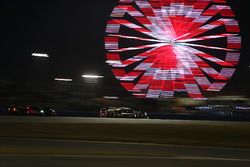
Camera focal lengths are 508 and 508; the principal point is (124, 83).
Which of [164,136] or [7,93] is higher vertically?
[7,93]

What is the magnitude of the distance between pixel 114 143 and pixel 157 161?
224 inches

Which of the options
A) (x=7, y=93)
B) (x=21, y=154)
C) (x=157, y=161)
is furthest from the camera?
(x=7, y=93)

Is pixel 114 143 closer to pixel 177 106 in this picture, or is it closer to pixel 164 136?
pixel 164 136

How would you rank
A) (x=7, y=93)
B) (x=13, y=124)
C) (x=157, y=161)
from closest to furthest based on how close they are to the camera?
(x=157, y=161) < (x=13, y=124) < (x=7, y=93)

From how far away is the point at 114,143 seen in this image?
18.6m

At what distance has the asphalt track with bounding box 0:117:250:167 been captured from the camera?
12.3m

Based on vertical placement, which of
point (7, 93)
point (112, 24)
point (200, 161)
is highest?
point (112, 24)

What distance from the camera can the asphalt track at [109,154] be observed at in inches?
485

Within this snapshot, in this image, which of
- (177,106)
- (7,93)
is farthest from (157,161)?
(7,93)

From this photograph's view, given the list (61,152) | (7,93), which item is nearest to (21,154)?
(61,152)

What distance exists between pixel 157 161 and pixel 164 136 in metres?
8.22

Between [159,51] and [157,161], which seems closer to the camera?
[157,161]

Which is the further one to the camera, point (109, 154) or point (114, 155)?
point (109, 154)

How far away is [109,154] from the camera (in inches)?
569
